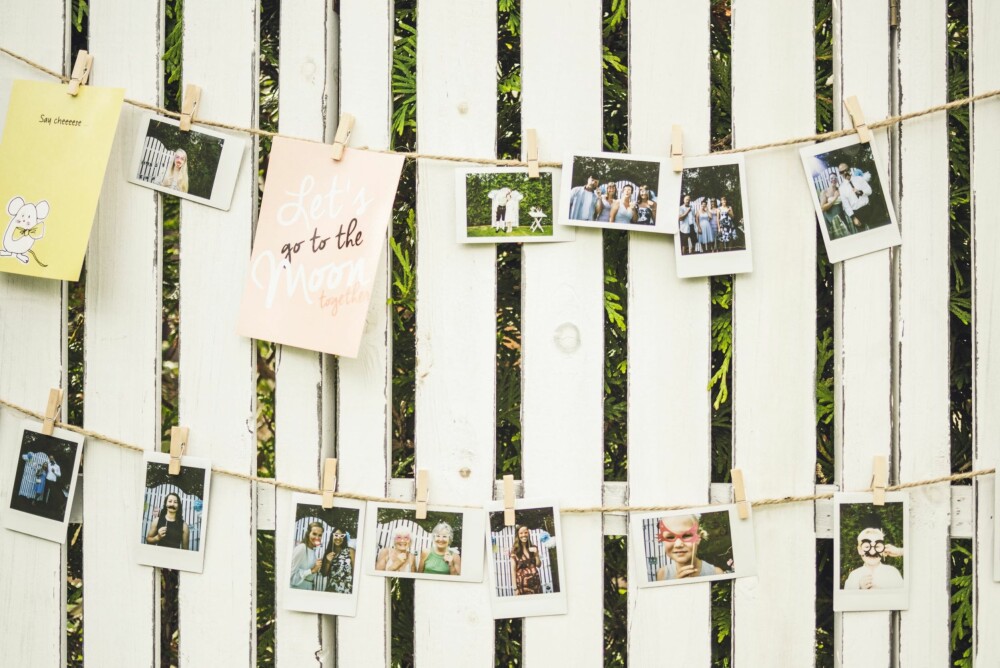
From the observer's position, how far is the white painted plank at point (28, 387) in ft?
3.92

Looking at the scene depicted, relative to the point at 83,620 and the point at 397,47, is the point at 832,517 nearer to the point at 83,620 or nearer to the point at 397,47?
the point at 397,47

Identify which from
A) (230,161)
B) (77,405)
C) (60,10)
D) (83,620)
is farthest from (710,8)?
(83,620)

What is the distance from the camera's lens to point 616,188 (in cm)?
110

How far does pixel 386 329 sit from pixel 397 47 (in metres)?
0.46

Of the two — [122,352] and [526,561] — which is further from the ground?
[122,352]

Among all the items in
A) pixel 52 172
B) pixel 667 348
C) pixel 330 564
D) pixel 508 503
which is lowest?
pixel 330 564

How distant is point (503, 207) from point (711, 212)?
32 centimetres

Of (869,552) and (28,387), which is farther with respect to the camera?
(28,387)

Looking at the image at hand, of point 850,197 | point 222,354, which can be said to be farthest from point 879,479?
point 222,354

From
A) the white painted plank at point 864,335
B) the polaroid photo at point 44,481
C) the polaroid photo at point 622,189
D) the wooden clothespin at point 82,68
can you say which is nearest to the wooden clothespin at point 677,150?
the polaroid photo at point 622,189

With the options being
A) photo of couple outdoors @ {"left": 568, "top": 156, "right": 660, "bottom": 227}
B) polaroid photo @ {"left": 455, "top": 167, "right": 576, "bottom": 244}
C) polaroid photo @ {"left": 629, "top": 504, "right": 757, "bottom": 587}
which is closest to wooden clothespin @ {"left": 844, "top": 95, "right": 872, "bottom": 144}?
photo of couple outdoors @ {"left": 568, "top": 156, "right": 660, "bottom": 227}

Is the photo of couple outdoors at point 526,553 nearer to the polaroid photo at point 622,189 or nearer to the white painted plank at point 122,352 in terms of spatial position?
the polaroid photo at point 622,189

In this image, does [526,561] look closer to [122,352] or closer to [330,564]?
[330,564]

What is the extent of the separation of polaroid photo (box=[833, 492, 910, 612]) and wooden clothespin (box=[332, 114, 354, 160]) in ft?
3.03
